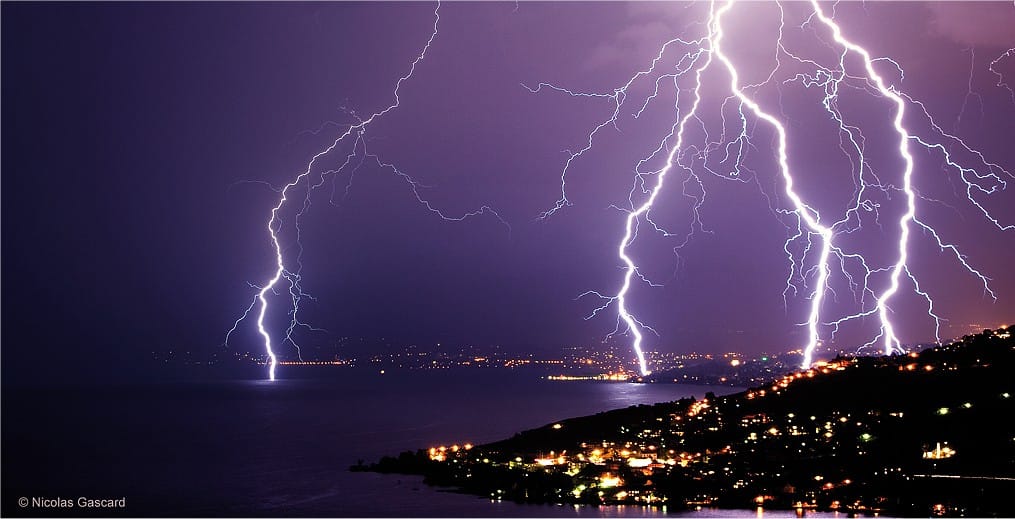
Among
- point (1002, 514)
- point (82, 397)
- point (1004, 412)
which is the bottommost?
point (1002, 514)

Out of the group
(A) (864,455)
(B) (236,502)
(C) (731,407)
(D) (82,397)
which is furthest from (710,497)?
(D) (82,397)

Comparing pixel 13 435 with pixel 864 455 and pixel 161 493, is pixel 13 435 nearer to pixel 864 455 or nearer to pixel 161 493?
pixel 161 493

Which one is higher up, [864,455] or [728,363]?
[728,363]

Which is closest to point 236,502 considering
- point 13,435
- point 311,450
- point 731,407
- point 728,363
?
point 311,450

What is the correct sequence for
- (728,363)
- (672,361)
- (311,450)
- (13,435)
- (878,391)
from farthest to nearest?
1. (672,361)
2. (728,363)
3. (13,435)
4. (311,450)
5. (878,391)

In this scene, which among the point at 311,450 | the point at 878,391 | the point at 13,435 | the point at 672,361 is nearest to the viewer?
the point at 878,391

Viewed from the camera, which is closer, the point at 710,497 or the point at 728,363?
the point at 710,497
